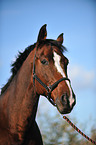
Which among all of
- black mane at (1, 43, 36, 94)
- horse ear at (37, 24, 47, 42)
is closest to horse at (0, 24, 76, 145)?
horse ear at (37, 24, 47, 42)

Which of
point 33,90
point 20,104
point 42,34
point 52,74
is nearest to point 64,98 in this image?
point 52,74

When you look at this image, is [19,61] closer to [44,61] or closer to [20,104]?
[44,61]

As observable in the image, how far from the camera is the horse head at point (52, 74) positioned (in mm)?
3084

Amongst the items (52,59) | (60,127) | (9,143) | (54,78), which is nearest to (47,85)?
(54,78)

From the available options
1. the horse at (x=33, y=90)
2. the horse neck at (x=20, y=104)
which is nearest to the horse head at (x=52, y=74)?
the horse at (x=33, y=90)

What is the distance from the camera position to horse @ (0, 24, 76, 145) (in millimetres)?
3282

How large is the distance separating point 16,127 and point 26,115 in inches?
11.4

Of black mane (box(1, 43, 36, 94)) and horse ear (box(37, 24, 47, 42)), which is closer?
horse ear (box(37, 24, 47, 42))

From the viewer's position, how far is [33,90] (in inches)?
145

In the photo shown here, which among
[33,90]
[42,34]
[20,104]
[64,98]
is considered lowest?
[20,104]

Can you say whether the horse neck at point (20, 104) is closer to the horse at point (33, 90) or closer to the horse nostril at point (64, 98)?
the horse at point (33, 90)

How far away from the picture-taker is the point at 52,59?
3418 millimetres

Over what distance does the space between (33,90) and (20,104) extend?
36 centimetres

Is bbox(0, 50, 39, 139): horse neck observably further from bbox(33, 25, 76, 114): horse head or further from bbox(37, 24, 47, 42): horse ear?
bbox(37, 24, 47, 42): horse ear
